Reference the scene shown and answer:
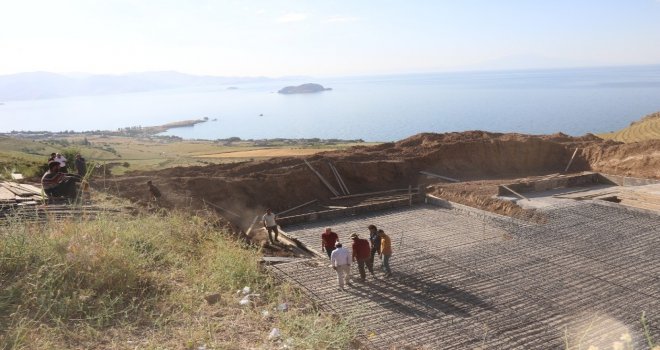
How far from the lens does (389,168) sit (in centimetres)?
1928

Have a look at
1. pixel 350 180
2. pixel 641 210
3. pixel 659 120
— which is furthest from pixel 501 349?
pixel 659 120

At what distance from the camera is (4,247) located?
6.27 meters

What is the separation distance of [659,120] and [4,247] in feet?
129

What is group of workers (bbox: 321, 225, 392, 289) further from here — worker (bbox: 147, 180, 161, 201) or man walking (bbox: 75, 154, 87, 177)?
man walking (bbox: 75, 154, 87, 177)

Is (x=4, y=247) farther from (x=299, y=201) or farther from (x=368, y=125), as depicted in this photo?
(x=368, y=125)

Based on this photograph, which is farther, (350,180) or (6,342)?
(350,180)

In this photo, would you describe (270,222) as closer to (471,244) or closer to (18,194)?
(471,244)

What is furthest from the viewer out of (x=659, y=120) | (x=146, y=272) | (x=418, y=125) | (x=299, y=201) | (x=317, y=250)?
(x=418, y=125)

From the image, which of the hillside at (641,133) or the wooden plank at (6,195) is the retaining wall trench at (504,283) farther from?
the hillside at (641,133)

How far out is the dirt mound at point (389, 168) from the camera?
627 inches

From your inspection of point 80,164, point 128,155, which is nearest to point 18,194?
point 80,164

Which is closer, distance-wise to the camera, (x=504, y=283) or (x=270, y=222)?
(x=504, y=283)

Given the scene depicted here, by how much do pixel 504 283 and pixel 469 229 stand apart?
3496 millimetres

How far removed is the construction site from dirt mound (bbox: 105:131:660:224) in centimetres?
5
